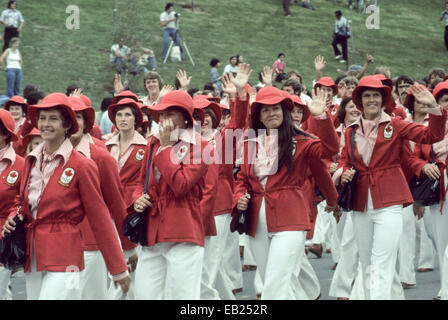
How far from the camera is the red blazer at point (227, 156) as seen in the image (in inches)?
325

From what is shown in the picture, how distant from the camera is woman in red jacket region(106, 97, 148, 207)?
868 centimetres

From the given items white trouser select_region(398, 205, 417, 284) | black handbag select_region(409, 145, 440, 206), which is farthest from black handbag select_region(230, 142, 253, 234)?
white trouser select_region(398, 205, 417, 284)

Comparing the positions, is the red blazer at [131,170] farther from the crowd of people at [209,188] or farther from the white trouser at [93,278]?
the white trouser at [93,278]

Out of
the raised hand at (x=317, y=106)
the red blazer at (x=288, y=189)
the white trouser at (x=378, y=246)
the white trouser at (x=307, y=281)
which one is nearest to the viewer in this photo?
the raised hand at (x=317, y=106)

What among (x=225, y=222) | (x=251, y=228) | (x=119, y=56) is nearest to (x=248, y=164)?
(x=251, y=228)

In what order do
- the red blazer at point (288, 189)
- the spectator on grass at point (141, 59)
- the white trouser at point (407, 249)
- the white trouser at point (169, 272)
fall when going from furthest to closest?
the spectator on grass at point (141, 59), the white trouser at point (407, 249), the red blazer at point (288, 189), the white trouser at point (169, 272)

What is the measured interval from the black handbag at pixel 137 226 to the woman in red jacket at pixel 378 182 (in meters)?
2.25

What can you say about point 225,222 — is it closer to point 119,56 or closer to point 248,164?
point 248,164

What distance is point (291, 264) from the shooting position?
698cm

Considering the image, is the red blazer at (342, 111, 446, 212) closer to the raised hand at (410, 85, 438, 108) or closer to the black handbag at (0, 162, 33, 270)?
the raised hand at (410, 85, 438, 108)

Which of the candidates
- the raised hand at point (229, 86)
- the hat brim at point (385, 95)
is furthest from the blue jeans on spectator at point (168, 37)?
the hat brim at point (385, 95)

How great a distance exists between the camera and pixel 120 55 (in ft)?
83.8

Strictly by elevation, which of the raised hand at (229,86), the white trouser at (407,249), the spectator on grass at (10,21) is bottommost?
the white trouser at (407,249)

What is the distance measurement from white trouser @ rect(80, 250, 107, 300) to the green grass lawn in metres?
17.5
